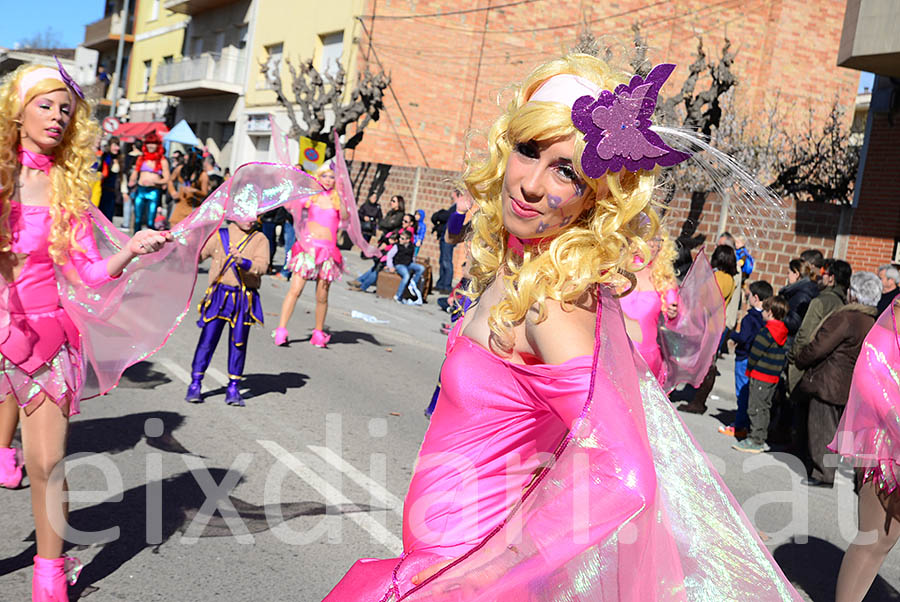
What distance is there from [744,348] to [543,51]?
19500 mm

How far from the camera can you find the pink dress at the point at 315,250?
32.0 ft

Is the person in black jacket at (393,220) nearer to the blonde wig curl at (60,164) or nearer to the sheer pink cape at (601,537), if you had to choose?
the blonde wig curl at (60,164)

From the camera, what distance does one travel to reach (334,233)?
1003 cm

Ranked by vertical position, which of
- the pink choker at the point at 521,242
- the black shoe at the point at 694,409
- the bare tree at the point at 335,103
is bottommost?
the black shoe at the point at 694,409

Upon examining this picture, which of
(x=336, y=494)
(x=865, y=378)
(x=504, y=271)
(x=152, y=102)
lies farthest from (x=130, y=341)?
(x=152, y=102)

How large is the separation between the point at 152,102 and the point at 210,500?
39278 millimetres

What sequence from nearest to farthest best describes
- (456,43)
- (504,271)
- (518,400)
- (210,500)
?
(518,400) → (504,271) → (210,500) → (456,43)

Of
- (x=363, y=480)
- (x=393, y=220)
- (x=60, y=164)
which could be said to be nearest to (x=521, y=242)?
(x=60, y=164)

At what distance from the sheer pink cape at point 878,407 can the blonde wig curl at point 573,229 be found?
2312mm

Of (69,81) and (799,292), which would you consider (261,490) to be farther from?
(799,292)

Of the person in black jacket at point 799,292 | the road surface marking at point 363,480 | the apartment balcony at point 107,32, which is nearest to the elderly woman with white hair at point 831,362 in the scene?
the person in black jacket at point 799,292

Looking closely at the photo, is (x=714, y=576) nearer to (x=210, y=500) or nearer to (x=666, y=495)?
(x=666, y=495)

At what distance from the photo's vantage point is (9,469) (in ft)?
15.3

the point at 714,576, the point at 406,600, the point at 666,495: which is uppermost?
the point at 666,495
